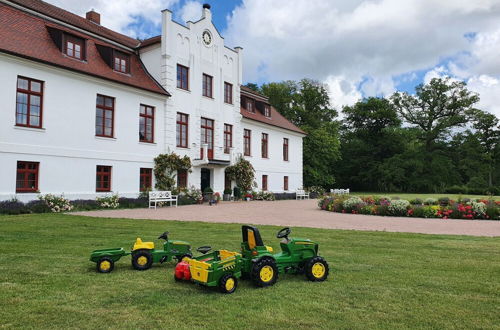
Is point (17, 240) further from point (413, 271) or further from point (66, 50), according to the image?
point (66, 50)

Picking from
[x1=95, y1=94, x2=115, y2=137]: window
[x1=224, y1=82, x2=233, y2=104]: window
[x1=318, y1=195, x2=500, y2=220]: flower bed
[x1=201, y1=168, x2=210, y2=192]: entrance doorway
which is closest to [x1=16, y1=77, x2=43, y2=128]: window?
[x1=95, y1=94, x2=115, y2=137]: window

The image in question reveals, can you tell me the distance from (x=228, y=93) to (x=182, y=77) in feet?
16.1

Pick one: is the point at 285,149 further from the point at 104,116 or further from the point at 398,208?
the point at 398,208

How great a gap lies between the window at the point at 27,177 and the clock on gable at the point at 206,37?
14481 mm

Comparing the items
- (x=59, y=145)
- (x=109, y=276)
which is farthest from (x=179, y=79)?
(x=109, y=276)

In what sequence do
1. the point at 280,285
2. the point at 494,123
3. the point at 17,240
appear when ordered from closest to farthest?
1. the point at 280,285
2. the point at 17,240
3. the point at 494,123

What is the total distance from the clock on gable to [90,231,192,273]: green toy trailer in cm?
2328

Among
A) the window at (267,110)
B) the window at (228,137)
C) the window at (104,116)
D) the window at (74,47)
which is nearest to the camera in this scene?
the window at (74,47)

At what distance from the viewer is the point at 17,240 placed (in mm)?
8156

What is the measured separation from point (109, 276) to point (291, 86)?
174ft

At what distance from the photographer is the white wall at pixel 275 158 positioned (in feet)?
107

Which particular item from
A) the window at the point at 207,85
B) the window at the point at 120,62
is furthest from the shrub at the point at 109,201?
the window at the point at 207,85

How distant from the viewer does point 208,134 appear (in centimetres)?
2747

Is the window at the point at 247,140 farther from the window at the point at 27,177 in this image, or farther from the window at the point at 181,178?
the window at the point at 27,177
